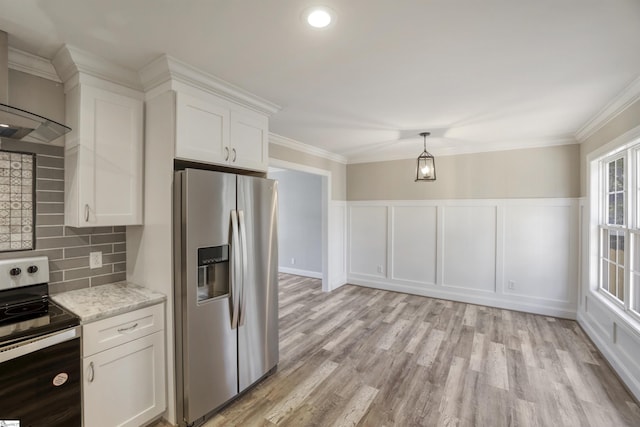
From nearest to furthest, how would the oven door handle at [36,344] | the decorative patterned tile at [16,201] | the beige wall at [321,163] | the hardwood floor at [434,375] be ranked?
the oven door handle at [36,344]
the decorative patterned tile at [16,201]
the hardwood floor at [434,375]
the beige wall at [321,163]

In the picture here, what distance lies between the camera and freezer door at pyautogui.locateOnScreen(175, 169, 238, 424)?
1.92 meters

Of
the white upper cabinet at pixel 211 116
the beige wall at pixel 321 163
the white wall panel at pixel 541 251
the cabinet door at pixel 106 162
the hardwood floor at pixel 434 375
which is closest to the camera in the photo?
the cabinet door at pixel 106 162

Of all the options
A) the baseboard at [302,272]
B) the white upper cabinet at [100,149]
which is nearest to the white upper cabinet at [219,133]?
the white upper cabinet at [100,149]

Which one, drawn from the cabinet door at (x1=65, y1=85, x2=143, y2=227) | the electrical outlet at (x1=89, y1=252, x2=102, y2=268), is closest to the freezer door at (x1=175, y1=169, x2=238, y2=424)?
the cabinet door at (x1=65, y1=85, x2=143, y2=227)

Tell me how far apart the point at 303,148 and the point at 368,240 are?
220 centimetres

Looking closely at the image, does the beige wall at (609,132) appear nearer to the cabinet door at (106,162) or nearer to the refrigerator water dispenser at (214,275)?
the refrigerator water dispenser at (214,275)

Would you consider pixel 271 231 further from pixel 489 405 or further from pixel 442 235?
pixel 442 235

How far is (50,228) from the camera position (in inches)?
78.2

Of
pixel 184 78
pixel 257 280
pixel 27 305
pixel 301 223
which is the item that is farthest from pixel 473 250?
pixel 27 305

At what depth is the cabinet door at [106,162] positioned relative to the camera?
189cm

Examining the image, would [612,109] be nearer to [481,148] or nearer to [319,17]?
[481,148]

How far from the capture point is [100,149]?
196cm

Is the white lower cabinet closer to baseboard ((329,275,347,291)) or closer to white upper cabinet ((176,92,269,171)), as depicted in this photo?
white upper cabinet ((176,92,269,171))

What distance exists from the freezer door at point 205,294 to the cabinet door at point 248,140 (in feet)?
1.17
